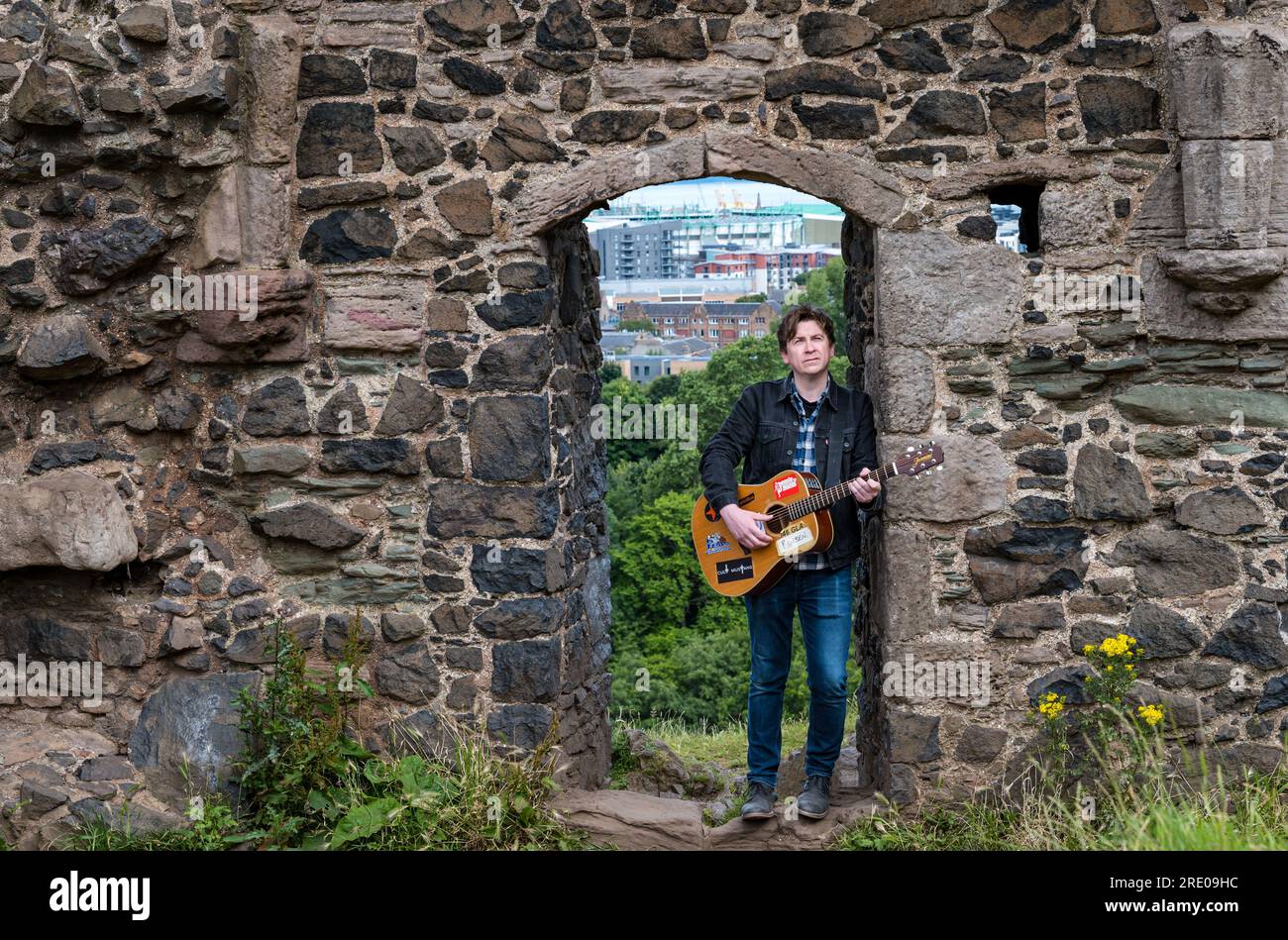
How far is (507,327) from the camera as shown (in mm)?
5371

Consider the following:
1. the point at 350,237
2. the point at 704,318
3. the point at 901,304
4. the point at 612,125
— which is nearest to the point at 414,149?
the point at 350,237

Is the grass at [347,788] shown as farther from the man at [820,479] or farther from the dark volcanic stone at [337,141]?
the dark volcanic stone at [337,141]

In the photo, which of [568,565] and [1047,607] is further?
[568,565]

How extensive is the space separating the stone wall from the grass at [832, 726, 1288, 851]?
16cm

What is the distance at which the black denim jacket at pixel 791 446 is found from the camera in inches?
203

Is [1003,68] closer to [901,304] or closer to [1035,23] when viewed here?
[1035,23]

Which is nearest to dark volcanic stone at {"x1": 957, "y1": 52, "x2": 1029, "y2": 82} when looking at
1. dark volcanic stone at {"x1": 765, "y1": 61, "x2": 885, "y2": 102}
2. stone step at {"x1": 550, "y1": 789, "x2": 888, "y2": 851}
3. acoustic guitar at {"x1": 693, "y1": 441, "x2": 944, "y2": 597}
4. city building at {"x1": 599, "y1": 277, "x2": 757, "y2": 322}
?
dark volcanic stone at {"x1": 765, "y1": 61, "x2": 885, "y2": 102}

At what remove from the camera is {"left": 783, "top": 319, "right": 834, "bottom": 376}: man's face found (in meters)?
5.12

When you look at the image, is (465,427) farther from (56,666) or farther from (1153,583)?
(1153,583)

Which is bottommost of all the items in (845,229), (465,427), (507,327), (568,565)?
(568,565)

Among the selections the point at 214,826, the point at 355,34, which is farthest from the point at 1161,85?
the point at 214,826

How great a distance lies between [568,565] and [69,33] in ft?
9.13

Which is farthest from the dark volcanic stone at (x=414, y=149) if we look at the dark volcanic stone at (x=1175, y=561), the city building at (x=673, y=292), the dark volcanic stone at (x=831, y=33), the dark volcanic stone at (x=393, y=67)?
the city building at (x=673, y=292)

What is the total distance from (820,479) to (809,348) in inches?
19.5
